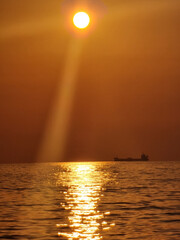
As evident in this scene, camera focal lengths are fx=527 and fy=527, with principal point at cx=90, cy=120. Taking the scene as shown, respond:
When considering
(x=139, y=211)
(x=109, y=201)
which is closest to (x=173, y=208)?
(x=139, y=211)

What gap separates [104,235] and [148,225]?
4785 mm

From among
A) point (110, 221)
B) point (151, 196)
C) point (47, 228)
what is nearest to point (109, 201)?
point (151, 196)

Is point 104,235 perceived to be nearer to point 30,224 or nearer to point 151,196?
point 30,224

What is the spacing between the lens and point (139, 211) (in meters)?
39.4

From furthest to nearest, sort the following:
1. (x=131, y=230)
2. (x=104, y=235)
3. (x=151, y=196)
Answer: (x=151, y=196), (x=131, y=230), (x=104, y=235)

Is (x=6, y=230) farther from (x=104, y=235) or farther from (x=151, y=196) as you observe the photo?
(x=151, y=196)

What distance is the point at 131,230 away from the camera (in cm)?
2989

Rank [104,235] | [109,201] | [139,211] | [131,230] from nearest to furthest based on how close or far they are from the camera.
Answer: [104,235]
[131,230]
[139,211]
[109,201]

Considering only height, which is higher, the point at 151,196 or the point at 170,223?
the point at 151,196

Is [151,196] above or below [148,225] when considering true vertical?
above

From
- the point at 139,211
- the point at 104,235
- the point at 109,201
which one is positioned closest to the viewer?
the point at 104,235

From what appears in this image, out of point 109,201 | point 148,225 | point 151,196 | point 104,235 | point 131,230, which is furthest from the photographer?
point 151,196

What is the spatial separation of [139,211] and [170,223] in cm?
689

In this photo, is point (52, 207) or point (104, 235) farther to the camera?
point (52, 207)
